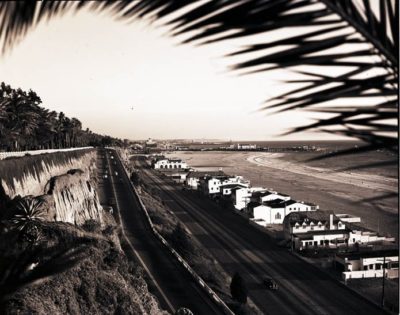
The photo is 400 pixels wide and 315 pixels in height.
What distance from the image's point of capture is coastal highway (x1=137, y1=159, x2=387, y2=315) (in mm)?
29688

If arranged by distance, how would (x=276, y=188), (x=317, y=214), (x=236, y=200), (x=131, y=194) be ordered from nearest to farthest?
(x=317, y=214) < (x=131, y=194) < (x=236, y=200) < (x=276, y=188)

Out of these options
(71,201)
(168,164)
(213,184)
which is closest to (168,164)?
(168,164)

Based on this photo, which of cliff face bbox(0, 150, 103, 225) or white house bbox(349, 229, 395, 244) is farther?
white house bbox(349, 229, 395, 244)

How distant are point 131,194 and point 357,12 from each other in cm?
6388

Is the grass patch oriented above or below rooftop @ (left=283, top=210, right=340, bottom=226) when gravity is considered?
above

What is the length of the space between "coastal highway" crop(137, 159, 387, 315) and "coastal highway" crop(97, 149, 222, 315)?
19.4 feet

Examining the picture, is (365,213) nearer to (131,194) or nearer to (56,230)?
(131,194)

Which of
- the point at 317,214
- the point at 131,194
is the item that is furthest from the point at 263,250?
the point at 131,194

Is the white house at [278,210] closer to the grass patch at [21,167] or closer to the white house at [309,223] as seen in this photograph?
the white house at [309,223]

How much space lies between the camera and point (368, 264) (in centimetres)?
3747

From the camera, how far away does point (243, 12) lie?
1339mm

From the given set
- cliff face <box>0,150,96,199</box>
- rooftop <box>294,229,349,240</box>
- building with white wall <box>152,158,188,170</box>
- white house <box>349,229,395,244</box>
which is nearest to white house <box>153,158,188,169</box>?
building with white wall <box>152,158,188,170</box>

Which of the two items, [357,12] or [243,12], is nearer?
[243,12]

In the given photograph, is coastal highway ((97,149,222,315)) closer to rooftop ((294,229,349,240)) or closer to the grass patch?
the grass patch
